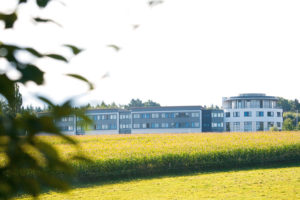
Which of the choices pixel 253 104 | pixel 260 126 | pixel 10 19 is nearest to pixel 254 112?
pixel 253 104

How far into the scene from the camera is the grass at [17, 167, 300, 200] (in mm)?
13539

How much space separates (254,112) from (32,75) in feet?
238

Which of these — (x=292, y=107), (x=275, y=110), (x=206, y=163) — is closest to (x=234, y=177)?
(x=206, y=163)

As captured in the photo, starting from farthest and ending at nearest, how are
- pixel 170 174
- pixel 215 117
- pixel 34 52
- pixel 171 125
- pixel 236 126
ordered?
pixel 215 117
pixel 171 125
pixel 236 126
pixel 170 174
pixel 34 52

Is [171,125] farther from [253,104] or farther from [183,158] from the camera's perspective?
[183,158]

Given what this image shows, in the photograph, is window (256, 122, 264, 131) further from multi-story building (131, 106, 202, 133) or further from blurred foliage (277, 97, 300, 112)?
blurred foliage (277, 97, 300, 112)

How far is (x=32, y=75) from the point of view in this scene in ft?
2.30

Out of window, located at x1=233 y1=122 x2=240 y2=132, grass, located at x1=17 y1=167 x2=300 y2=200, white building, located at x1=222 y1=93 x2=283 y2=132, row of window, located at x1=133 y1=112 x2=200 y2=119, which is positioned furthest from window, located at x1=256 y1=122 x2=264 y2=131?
grass, located at x1=17 y1=167 x2=300 y2=200

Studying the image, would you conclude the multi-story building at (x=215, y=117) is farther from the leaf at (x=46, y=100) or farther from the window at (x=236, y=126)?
the leaf at (x=46, y=100)

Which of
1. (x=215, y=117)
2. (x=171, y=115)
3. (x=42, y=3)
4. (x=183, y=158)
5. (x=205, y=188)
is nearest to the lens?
A: (x=42, y=3)

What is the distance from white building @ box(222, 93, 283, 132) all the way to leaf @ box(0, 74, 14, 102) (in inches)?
2846

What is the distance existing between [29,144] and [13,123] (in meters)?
0.05

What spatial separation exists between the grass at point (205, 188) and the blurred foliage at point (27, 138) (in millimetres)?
12084

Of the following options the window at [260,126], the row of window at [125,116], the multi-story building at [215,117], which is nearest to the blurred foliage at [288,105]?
the multi-story building at [215,117]
